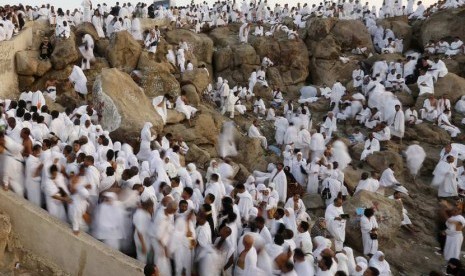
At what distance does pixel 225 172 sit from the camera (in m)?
11.4

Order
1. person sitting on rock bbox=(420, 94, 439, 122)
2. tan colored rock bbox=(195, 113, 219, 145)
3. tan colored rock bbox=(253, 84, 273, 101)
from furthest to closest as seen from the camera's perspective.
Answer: tan colored rock bbox=(253, 84, 273, 101)
person sitting on rock bbox=(420, 94, 439, 122)
tan colored rock bbox=(195, 113, 219, 145)

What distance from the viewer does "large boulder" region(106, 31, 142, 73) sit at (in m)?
16.2

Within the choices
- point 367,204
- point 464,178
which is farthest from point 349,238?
point 464,178

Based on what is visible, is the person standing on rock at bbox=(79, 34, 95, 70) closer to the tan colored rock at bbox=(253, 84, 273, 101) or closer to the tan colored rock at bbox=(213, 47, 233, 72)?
the tan colored rock at bbox=(213, 47, 233, 72)

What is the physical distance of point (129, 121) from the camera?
12133 mm

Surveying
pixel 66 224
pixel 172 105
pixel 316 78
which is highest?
pixel 66 224

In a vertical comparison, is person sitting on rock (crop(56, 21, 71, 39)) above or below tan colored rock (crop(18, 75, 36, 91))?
above

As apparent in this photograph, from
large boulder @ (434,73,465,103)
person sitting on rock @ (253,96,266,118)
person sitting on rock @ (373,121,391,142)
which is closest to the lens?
person sitting on rock @ (373,121,391,142)

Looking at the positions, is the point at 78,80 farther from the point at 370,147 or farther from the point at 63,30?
the point at 370,147

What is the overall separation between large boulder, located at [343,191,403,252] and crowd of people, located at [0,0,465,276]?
152 mm

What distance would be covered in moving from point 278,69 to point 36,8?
11.9 m

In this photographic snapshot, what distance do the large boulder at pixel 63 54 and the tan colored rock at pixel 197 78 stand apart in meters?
3.97

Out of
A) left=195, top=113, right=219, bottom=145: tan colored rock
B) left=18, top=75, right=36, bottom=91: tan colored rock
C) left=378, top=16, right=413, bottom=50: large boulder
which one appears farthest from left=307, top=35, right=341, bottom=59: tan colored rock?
left=18, top=75, right=36, bottom=91: tan colored rock

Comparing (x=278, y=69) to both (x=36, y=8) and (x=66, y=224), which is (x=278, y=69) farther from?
(x=66, y=224)
